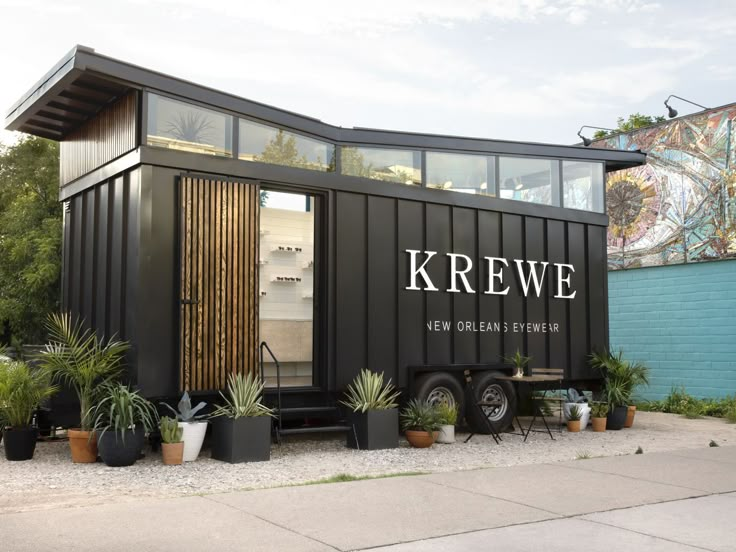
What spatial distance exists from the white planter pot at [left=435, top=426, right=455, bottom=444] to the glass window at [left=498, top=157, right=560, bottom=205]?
3728mm

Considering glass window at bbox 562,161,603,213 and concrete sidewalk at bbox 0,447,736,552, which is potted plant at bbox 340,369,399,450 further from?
glass window at bbox 562,161,603,213

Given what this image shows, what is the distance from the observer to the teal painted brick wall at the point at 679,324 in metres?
15.4

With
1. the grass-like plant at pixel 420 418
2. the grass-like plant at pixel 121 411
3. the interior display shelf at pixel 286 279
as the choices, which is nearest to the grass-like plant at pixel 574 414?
the grass-like plant at pixel 420 418

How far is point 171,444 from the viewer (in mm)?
8297

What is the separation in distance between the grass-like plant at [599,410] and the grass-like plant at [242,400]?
555cm

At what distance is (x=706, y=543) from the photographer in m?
5.24

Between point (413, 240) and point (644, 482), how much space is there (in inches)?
184

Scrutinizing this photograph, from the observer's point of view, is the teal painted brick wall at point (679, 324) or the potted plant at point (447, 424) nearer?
the potted plant at point (447, 424)

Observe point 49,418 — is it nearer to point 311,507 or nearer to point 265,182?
point 265,182

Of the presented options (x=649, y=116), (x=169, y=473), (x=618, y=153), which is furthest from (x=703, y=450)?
(x=649, y=116)

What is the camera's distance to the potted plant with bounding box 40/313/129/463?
837 centimetres

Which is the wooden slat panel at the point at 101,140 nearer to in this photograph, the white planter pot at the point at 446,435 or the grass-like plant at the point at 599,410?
the white planter pot at the point at 446,435

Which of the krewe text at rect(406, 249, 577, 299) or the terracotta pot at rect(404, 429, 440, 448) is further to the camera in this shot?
the krewe text at rect(406, 249, 577, 299)

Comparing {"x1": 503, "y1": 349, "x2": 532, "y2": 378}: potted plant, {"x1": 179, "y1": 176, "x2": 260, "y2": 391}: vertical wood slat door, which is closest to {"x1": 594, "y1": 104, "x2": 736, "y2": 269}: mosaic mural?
{"x1": 503, "y1": 349, "x2": 532, "y2": 378}: potted plant
